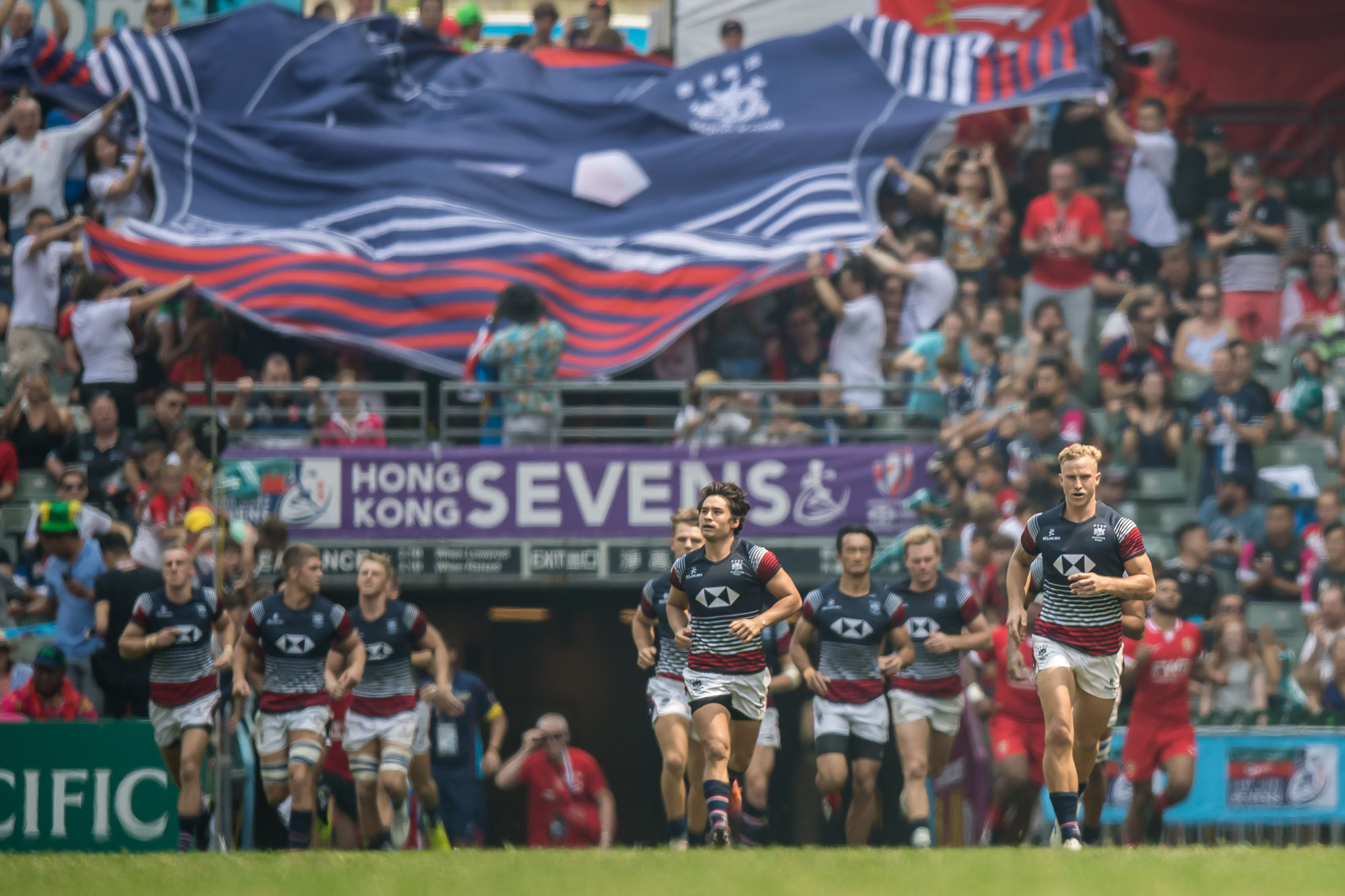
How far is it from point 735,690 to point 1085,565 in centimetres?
212

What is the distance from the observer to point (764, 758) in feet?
41.8

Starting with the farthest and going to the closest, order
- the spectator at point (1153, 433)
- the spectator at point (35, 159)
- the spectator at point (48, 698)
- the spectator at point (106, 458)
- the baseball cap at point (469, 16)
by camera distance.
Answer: the baseball cap at point (469, 16) → the spectator at point (35, 159) → the spectator at point (1153, 433) → the spectator at point (106, 458) → the spectator at point (48, 698)

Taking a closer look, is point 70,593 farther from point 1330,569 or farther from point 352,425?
point 1330,569

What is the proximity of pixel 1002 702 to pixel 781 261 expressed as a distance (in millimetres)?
5818

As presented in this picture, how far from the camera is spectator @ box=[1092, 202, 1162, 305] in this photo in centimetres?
1848

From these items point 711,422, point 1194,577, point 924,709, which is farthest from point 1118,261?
point 924,709

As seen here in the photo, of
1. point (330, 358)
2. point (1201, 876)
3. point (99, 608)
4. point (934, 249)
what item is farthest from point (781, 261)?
point (1201, 876)

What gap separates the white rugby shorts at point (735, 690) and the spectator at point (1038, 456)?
610cm

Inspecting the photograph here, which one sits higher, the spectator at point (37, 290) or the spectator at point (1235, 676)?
the spectator at point (37, 290)

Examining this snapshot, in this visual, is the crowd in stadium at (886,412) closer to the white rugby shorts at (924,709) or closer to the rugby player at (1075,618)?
the white rugby shorts at (924,709)

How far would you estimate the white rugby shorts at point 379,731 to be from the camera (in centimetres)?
1321

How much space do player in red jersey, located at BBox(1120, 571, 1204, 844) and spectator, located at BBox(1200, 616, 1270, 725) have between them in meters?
1.74

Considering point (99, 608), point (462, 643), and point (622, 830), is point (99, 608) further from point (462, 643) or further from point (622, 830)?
point (622, 830)

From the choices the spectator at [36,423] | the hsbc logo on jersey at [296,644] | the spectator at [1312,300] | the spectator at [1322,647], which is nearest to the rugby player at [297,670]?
the hsbc logo on jersey at [296,644]
